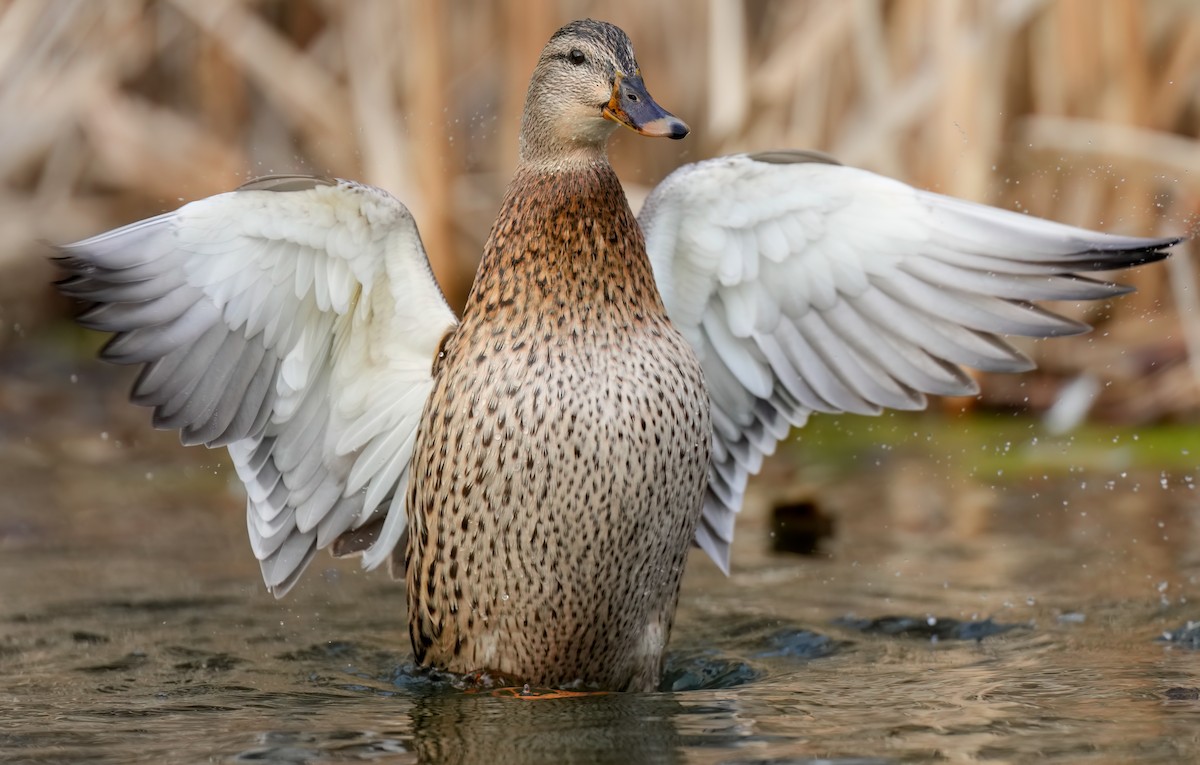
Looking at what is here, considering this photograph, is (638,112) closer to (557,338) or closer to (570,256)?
(570,256)

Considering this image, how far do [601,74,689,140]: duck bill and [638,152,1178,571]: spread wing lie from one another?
1.44 feet

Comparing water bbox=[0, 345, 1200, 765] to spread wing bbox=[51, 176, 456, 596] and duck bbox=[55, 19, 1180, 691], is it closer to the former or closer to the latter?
duck bbox=[55, 19, 1180, 691]

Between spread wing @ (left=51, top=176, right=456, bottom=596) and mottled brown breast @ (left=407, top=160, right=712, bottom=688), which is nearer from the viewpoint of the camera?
mottled brown breast @ (left=407, top=160, right=712, bottom=688)

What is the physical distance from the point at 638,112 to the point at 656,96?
4713 mm

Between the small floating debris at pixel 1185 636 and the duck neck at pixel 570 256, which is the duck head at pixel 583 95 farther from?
the small floating debris at pixel 1185 636

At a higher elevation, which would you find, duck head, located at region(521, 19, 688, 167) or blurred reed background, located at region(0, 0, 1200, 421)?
blurred reed background, located at region(0, 0, 1200, 421)

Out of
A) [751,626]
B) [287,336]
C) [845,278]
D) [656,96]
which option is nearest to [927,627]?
[751,626]

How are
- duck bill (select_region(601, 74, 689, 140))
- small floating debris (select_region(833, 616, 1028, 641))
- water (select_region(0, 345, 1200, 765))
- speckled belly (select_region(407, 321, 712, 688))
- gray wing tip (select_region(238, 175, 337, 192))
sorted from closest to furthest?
water (select_region(0, 345, 1200, 765)), duck bill (select_region(601, 74, 689, 140)), speckled belly (select_region(407, 321, 712, 688)), gray wing tip (select_region(238, 175, 337, 192)), small floating debris (select_region(833, 616, 1028, 641))

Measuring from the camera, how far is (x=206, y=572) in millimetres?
5887

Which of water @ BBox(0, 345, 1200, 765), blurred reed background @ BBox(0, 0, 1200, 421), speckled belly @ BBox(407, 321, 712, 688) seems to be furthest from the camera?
blurred reed background @ BBox(0, 0, 1200, 421)

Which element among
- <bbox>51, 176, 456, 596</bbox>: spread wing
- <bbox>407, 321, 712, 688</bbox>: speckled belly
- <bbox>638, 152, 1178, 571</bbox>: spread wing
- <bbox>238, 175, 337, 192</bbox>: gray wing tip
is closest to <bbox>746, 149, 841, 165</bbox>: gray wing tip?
<bbox>638, 152, 1178, 571</bbox>: spread wing

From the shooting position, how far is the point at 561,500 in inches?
168

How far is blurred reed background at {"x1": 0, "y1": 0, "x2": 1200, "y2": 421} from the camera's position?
7629 mm

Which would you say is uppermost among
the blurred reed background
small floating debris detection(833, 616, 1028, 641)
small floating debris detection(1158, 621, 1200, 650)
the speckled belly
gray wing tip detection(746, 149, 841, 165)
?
the blurred reed background
